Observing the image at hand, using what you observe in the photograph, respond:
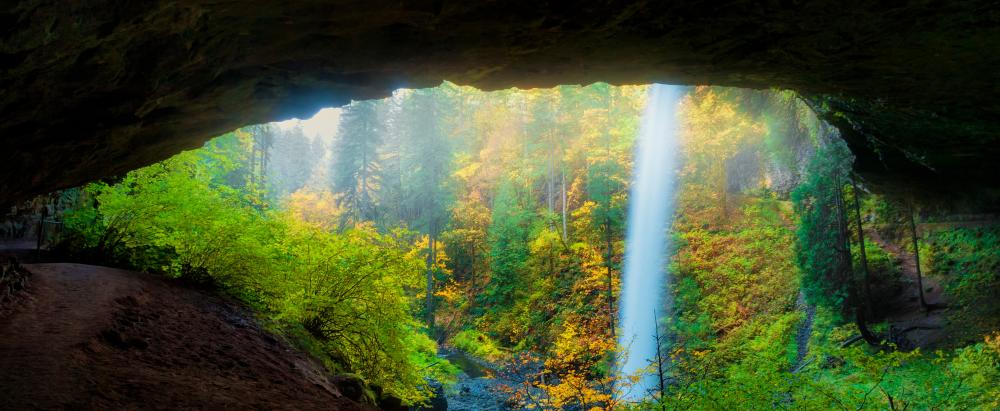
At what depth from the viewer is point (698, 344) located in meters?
15.7

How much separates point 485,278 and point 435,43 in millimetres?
22698

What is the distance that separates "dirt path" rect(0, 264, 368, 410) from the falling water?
15.3 metres

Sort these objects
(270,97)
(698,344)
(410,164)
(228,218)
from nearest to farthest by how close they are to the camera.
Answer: (270,97), (228,218), (698,344), (410,164)

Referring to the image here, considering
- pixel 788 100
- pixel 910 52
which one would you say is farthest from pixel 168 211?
pixel 788 100

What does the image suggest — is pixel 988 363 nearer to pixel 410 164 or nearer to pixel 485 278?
pixel 485 278

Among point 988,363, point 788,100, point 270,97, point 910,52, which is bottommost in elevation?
point 988,363

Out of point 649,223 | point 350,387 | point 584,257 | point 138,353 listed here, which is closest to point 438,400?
point 350,387

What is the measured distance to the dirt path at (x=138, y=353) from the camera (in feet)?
10.8

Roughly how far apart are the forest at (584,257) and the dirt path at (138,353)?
3.45 feet

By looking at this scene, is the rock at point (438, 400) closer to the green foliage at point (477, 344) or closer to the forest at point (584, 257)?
the forest at point (584, 257)

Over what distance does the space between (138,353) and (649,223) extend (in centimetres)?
2147

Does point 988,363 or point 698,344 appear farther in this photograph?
point 698,344

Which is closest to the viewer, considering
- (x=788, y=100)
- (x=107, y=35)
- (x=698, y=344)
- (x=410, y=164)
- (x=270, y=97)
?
(x=107, y=35)

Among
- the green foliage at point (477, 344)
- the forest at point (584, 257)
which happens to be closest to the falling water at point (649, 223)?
the forest at point (584, 257)
